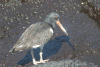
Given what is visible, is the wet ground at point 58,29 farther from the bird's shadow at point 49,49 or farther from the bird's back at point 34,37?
the bird's back at point 34,37

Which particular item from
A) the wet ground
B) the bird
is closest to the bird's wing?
the bird

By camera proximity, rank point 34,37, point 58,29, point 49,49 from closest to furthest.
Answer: point 34,37
point 49,49
point 58,29

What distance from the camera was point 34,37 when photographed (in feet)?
24.3

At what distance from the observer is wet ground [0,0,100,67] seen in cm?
855

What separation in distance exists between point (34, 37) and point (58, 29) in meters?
4.14

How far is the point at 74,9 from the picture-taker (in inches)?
546

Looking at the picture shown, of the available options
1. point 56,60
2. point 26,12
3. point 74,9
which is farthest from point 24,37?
point 74,9

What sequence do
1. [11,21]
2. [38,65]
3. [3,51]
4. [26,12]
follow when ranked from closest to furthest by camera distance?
[38,65] < [3,51] < [11,21] < [26,12]

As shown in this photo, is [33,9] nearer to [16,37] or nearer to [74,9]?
[74,9]

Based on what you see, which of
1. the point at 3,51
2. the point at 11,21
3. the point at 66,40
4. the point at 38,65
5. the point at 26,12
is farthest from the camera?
the point at 26,12

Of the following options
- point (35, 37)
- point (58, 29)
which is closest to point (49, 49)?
point (35, 37)

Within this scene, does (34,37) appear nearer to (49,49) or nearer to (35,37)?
(35,37)

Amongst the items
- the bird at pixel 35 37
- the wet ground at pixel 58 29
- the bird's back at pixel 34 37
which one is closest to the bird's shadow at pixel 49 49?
the wet ground at pixel 58 29

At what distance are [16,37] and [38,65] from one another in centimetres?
323
